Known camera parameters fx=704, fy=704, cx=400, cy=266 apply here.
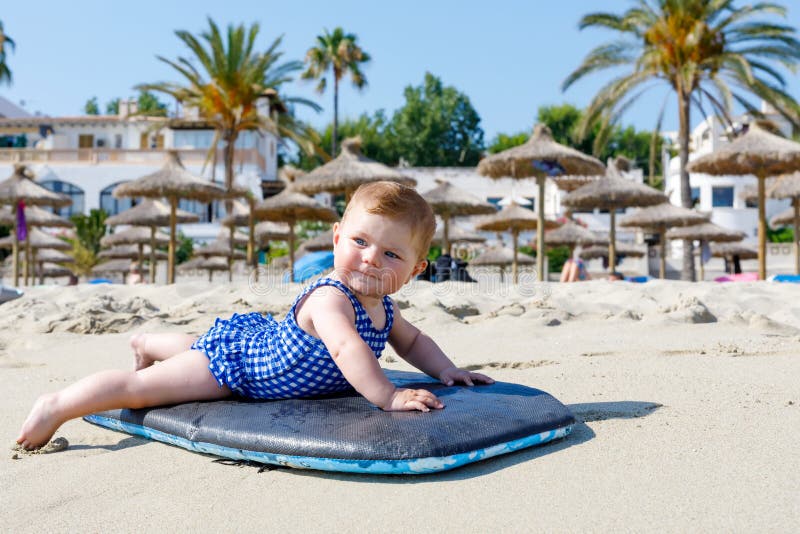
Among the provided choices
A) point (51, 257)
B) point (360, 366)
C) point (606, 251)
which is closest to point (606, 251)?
point (606, 251)

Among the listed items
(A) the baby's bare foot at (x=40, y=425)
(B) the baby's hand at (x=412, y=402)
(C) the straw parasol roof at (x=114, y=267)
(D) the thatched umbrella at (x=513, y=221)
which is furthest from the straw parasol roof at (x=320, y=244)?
(B) the baby's hand at (x=412, y=402)

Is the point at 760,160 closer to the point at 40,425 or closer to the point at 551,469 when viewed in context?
the point at 551,469

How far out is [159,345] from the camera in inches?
100

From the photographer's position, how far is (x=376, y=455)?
1720 millimetres

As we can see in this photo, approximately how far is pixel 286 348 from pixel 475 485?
2.59 feet

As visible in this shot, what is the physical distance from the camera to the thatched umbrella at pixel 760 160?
35.1 ft

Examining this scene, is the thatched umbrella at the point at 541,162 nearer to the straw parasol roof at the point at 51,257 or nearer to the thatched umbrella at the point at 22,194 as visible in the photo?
the thatched umbrella at the point at 22,194

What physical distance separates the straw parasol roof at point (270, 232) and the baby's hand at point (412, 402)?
18723mm

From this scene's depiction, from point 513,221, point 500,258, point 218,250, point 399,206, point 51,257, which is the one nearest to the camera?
point 399,206

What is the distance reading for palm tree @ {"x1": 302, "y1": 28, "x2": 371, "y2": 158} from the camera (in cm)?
3400

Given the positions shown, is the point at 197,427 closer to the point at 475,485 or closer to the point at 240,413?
the point at 240,413

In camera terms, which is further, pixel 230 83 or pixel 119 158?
pixel 119 158

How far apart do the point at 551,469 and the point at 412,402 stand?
1.36 ft

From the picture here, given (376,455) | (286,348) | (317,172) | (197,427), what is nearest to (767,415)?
(376,455)
